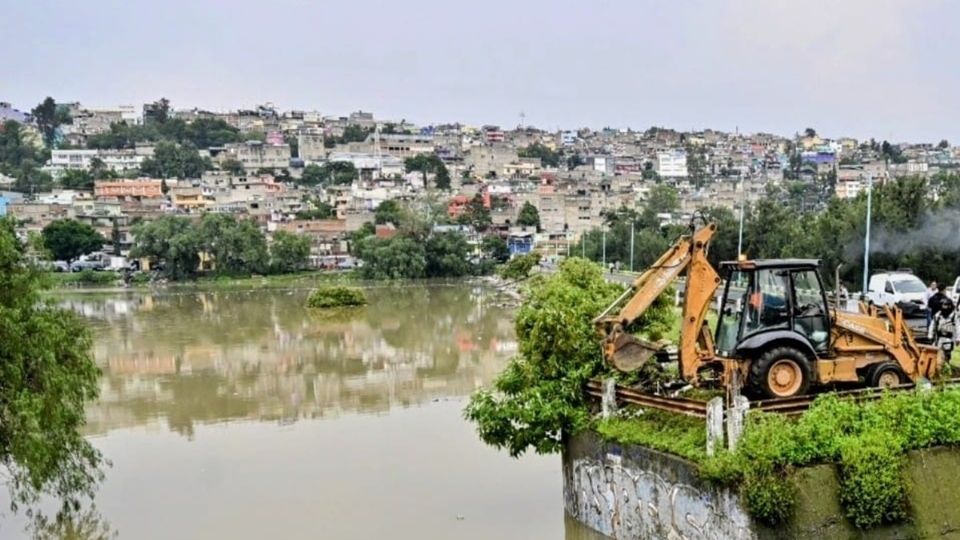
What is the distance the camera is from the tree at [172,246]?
89.6 m

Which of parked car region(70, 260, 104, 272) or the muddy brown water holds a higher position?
the muddy brown water

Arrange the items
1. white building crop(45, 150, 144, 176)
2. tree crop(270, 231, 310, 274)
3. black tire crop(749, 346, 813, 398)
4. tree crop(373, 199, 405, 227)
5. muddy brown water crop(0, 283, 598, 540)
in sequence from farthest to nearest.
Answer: white building crop(45, 150, 144, 176)
tree crop(373, 199, 405, 227)
tree crop(270, 231, 310, 274)
muddy brown water crop(0, 283, 598, 540)
black tire crop(749, 346, 813, 398)

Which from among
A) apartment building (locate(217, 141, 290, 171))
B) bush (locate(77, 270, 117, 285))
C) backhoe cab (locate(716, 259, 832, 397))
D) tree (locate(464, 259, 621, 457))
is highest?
apartment building (locate(217, 141, 290, 171))

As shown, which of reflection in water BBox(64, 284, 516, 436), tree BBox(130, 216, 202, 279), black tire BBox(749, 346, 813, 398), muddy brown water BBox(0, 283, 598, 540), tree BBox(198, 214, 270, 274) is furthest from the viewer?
tree BBox(198, 214, 270, 274)

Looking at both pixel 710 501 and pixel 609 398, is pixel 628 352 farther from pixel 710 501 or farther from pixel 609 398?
pixel 710 501

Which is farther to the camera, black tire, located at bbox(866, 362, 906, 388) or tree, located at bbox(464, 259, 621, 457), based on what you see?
tree, located at bbox(464, 259, 621, 457)

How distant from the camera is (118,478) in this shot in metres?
20.2

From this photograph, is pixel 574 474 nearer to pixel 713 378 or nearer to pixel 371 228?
pixel 713 378

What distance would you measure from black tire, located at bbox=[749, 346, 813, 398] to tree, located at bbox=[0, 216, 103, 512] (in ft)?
32.5

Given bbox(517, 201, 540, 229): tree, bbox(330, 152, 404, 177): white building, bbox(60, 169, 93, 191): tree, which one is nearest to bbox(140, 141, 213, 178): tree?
bbox(60, 169, 93, 191): tree

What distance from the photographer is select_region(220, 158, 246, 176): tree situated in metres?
178

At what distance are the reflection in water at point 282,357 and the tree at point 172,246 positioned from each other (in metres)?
23.1

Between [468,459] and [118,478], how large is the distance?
285 inches

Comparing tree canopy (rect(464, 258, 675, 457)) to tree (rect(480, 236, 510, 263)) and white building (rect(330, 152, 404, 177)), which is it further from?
white building (rect(330, 152, 404, 177))
